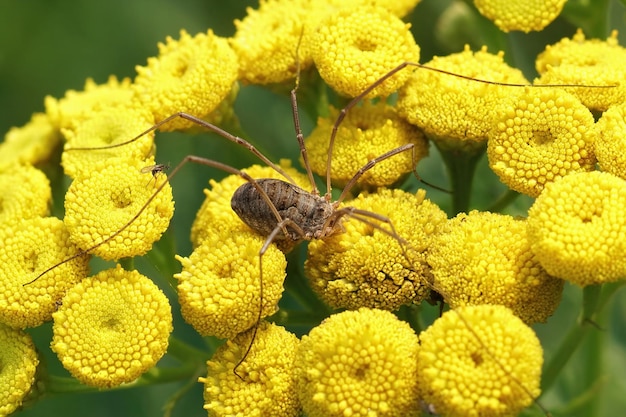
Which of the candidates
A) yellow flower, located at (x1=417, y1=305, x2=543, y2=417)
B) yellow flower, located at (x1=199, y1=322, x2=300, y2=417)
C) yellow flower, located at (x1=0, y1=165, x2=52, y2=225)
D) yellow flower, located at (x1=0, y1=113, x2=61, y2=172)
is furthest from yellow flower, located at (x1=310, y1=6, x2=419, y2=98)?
yellow flower, located at (x1=0, y1=113, x2=61, y2=172)

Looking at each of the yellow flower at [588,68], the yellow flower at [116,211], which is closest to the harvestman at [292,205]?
the yellow flower at [116,211]

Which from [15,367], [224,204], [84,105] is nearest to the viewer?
[15,367]

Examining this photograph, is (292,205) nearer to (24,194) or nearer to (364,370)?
(364,370)

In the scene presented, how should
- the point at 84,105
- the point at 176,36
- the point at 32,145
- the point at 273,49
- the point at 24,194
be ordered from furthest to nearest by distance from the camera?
the point at 176,36 → the point at 84,105 → the point at 32,145 → the point at 273,49 → the point at 24,194

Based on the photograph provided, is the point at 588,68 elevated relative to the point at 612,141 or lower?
elevated

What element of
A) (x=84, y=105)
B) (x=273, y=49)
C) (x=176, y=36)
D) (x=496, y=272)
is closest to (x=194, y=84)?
(x=273, y=49)

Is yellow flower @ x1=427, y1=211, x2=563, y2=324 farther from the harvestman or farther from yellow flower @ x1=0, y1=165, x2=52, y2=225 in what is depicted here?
yellow flower @ x1=0, y1=165, x2=52, y2=225

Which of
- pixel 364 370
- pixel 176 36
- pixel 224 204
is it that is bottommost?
pixel 364 370
